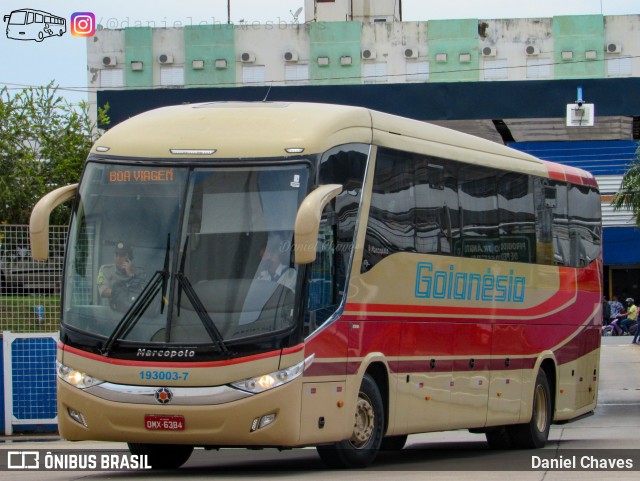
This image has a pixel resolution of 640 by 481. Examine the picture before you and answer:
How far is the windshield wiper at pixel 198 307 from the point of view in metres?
11.1

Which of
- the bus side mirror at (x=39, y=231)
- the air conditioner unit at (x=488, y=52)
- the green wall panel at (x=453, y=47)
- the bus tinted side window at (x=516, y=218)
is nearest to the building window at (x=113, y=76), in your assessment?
the green wall panel at (x=453, y=47)

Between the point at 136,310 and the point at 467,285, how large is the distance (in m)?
4.78

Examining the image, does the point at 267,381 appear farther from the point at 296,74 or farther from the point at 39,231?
the point at 296,74

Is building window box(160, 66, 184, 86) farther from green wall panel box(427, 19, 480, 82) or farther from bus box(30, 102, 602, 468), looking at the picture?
bus box(30, 102, 602, 468)

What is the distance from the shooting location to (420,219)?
13859 mm

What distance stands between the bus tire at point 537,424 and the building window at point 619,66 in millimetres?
73567

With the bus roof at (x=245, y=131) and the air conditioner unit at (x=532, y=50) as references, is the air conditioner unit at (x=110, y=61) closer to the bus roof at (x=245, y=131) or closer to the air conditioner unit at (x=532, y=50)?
the air conditioner unit at (x=532, y=50)

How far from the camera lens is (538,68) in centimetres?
8900

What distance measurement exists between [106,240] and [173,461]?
2.68 metres

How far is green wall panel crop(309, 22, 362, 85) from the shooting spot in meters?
88.0

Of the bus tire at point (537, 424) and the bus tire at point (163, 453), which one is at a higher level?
the bus tire at point (163, 453)

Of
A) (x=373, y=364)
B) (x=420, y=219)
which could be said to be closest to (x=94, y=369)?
(x=373, y=364)

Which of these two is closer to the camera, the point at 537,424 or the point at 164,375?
the point at 164,375

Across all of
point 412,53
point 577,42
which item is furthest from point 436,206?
point 577,42
